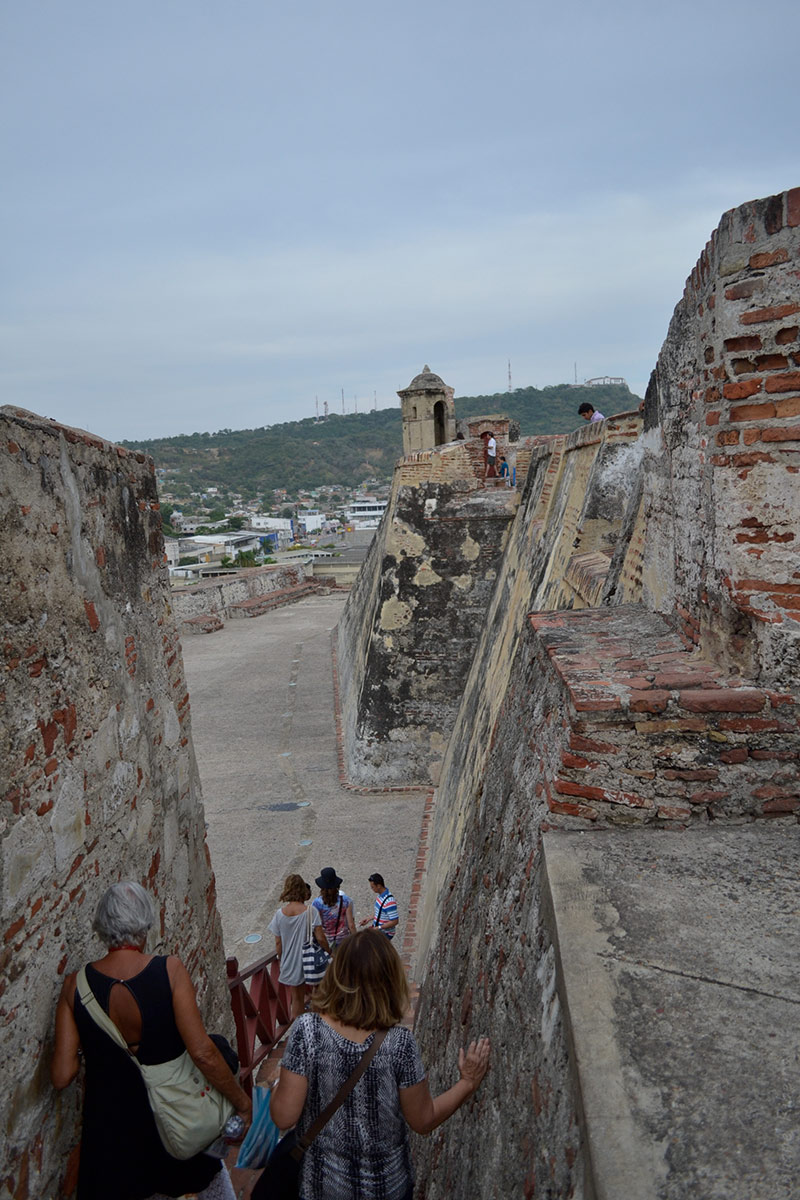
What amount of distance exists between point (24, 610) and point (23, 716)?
0.32 m

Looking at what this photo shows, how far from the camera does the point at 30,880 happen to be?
7.72 feet

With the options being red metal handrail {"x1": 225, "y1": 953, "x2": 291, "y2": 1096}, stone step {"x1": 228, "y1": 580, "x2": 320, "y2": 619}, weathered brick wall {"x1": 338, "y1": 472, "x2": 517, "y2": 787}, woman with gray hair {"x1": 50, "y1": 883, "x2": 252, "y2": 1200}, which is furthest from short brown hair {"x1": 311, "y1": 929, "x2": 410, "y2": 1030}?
stone step {"x1": 228, "y1": 580, "x2": 320, "y2": 619}

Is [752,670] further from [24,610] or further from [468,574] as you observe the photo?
[468,574]

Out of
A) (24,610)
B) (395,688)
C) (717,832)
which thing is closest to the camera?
(24,610)

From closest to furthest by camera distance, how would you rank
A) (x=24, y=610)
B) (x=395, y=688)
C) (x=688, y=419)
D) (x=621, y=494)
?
(x=24, y=610)
(x=688, y=419)
(x=621, y=494)
(x=395, y=688)

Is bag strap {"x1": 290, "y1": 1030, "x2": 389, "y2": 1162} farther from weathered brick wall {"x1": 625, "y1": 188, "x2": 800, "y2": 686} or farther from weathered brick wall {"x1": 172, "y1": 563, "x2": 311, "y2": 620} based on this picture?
weathered brick wall {"x1": 172, "y1": 563, "x2": 311, "y2": 620}

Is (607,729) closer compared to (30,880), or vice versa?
(30,880)

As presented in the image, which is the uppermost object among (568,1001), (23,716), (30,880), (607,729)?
(23,716)

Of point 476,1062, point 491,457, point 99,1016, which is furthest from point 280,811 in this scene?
point 476,1062

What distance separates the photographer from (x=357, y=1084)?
2004 mm

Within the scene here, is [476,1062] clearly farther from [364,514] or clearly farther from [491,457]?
[364,514]

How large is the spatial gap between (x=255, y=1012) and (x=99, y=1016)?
9.41 ft

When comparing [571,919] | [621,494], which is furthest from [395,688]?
[571,919]

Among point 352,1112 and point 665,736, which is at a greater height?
point 665,736
